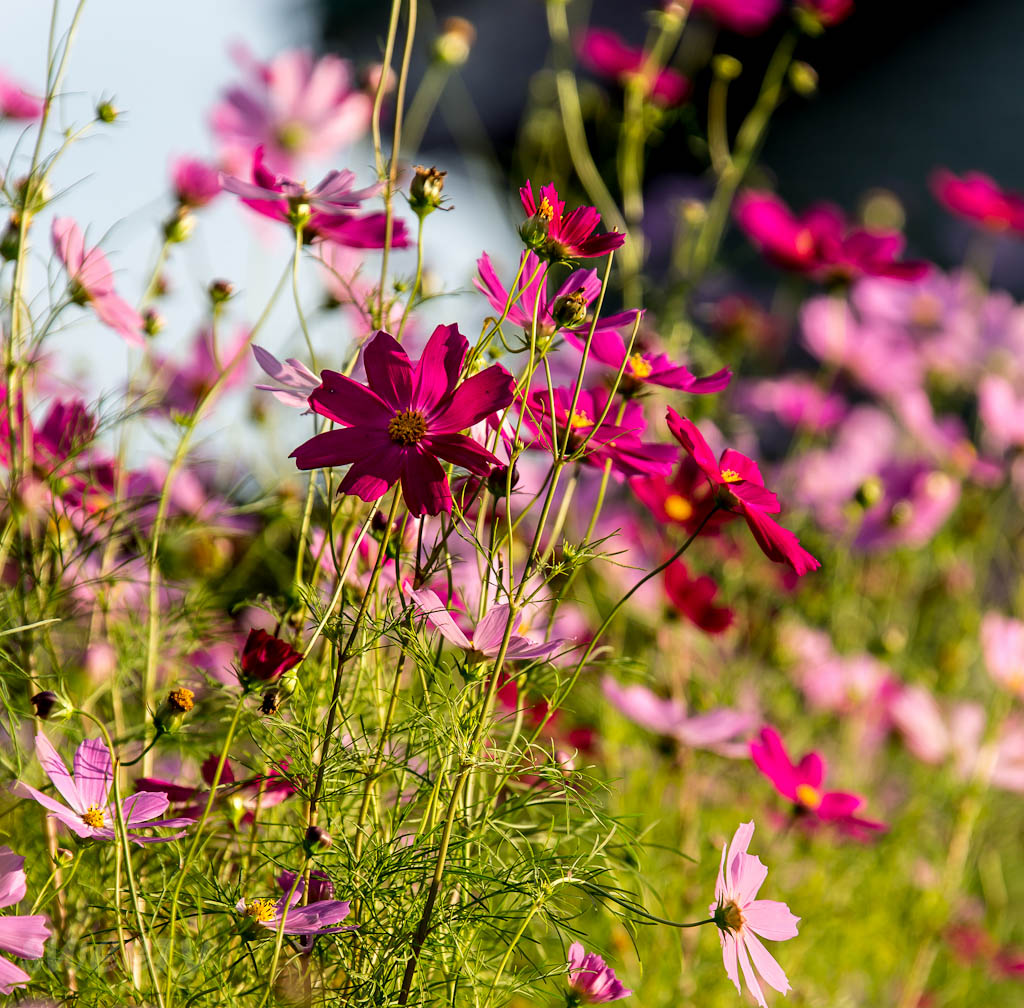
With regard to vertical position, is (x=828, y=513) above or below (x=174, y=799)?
below

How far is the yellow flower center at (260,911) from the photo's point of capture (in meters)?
0.38

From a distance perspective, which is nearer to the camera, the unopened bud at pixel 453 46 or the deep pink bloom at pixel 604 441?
the deep pink bloom at pixel 604 441

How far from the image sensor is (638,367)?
465 millimetres

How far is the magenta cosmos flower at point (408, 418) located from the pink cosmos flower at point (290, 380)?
0.02 m

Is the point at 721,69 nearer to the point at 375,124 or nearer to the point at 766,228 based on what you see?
the point at 766,228

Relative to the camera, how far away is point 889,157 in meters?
2.53

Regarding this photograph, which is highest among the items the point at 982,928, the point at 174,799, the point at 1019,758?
the point at 174,799

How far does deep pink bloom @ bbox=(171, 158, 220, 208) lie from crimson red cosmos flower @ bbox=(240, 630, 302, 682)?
35 cm

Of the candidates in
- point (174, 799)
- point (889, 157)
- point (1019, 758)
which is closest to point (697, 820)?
point (1019, 758)

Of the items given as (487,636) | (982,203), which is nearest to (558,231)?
(487,636)

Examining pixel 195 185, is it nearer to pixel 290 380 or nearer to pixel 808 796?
pixel 290 380

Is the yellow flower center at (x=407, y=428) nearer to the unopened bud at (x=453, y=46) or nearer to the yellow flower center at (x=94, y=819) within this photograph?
the yellow flower center at (x=94, y=819)

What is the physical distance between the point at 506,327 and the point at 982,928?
2.58ft

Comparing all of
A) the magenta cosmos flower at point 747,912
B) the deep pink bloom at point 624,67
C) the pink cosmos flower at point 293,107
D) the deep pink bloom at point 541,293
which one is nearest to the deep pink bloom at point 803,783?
the magenta cosmos flower at point 747,912
